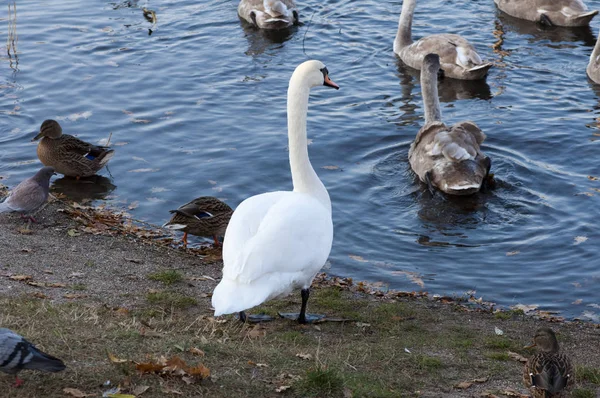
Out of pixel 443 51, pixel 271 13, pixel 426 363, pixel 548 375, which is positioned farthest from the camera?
pixel 271 13

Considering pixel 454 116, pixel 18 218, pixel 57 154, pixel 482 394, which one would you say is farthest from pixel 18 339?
pixel 454 116

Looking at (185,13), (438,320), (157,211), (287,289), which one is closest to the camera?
(287,289)

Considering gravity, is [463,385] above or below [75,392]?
below

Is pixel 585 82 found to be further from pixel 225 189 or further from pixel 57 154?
pixel 57 154

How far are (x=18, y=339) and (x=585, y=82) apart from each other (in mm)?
13055

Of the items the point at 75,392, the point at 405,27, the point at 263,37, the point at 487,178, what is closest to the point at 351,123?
the point at 487,178

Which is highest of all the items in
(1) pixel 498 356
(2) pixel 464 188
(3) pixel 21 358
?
(3) pixel 21 358

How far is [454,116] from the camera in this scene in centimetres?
1514

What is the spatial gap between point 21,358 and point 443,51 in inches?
508

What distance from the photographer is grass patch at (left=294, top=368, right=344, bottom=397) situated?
18.8ft

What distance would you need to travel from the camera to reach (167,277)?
8.77 m

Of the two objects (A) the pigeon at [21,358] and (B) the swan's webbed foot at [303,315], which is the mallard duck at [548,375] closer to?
(B) the swan's webbed foot at [303,315]

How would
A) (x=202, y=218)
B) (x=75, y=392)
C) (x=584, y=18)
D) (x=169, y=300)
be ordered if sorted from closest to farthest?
(x=75, y=392), (x=169, y=300), (x=202, y=218), (x=584, y=18)

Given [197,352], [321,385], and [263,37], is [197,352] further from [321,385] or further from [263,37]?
[263,37]
